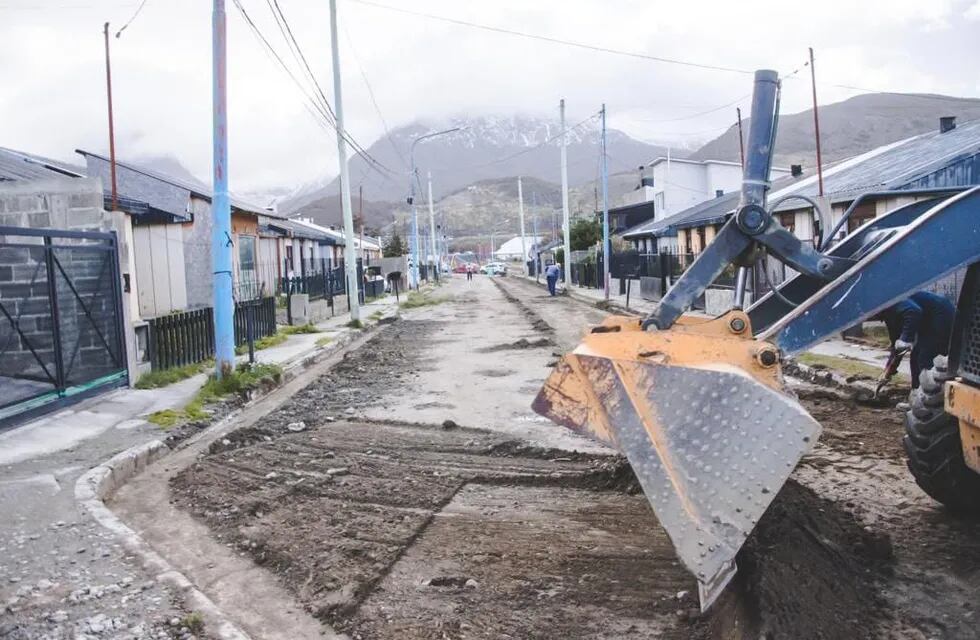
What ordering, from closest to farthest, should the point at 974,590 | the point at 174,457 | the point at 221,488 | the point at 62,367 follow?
the point at 974,590
the point at 221,488
the point at 174,457
the point at 62,367

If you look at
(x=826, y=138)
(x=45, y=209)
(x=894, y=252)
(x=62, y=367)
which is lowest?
(x=62, y=367)

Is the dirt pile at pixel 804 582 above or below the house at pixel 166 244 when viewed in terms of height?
below

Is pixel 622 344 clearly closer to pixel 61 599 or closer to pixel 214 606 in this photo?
pixel 214 606

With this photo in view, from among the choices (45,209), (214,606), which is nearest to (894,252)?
(214,606)

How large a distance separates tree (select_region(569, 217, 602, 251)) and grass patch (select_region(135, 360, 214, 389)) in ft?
156

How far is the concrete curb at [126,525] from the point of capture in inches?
167

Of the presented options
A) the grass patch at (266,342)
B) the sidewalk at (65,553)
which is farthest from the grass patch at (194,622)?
the grass patch at (266,342)

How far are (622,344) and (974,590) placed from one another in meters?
2.25

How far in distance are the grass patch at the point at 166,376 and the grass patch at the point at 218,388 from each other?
2.54 ft

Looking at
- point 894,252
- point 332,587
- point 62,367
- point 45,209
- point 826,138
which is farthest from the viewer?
point 826,138

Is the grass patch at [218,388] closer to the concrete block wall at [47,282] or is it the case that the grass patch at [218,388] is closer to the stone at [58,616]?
the concrete block wall at [47,282]

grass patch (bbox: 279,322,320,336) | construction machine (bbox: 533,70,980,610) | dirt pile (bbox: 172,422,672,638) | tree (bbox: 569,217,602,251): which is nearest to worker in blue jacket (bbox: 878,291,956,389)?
construction machine (bbox: 533,70,980,610)

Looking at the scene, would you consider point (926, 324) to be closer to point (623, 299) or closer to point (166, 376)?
point (166, 376)

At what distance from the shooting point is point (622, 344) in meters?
4.19
